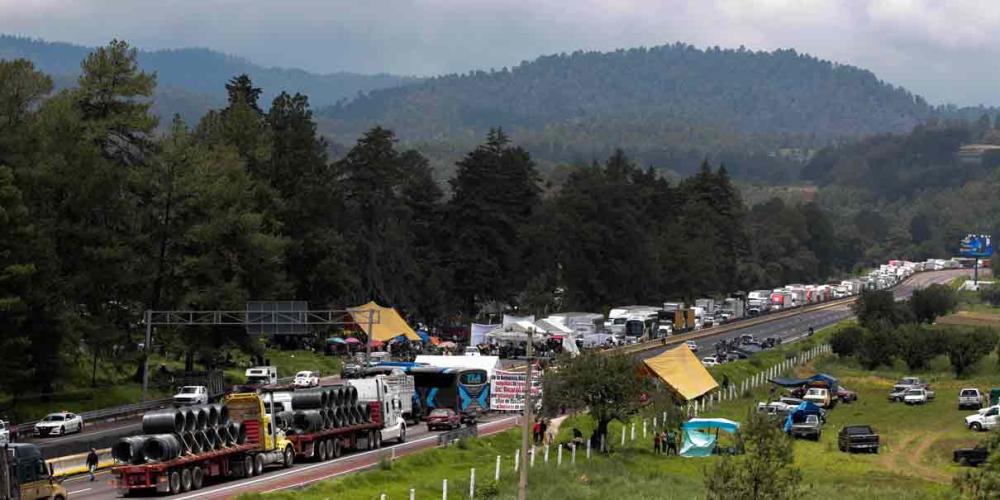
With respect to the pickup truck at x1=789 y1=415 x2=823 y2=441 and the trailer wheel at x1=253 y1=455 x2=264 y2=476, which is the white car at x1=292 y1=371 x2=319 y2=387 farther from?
the trailer wheel at x1=253 y1=455 x2=264 y2=476

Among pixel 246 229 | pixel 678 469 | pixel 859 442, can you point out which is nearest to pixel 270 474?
pixel 678 469

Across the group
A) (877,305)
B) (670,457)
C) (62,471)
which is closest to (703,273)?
(877,305)

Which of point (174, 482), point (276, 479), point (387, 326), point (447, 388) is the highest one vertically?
point (387, 326)

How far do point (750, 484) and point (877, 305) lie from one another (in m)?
111

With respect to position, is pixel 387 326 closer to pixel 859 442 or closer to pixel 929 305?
pixel 859 442

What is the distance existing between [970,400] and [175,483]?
5551cm

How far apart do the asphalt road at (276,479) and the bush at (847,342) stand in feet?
200

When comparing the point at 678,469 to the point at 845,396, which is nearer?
the point at 678,469

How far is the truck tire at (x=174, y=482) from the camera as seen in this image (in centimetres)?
4773

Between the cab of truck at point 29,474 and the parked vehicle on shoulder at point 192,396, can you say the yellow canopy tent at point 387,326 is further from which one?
the cab of truck at point 29,474

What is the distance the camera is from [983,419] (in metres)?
76.2

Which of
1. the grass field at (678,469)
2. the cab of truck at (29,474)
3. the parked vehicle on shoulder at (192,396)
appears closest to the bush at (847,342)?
the grass field at (678,469)

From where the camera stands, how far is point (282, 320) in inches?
3322

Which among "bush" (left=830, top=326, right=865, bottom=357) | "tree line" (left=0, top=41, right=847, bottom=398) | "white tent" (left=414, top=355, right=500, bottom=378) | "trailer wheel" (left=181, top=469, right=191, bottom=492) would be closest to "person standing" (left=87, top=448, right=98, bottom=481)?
"trailer wheel" (left=181, top=469, right=191, bottom=492)
